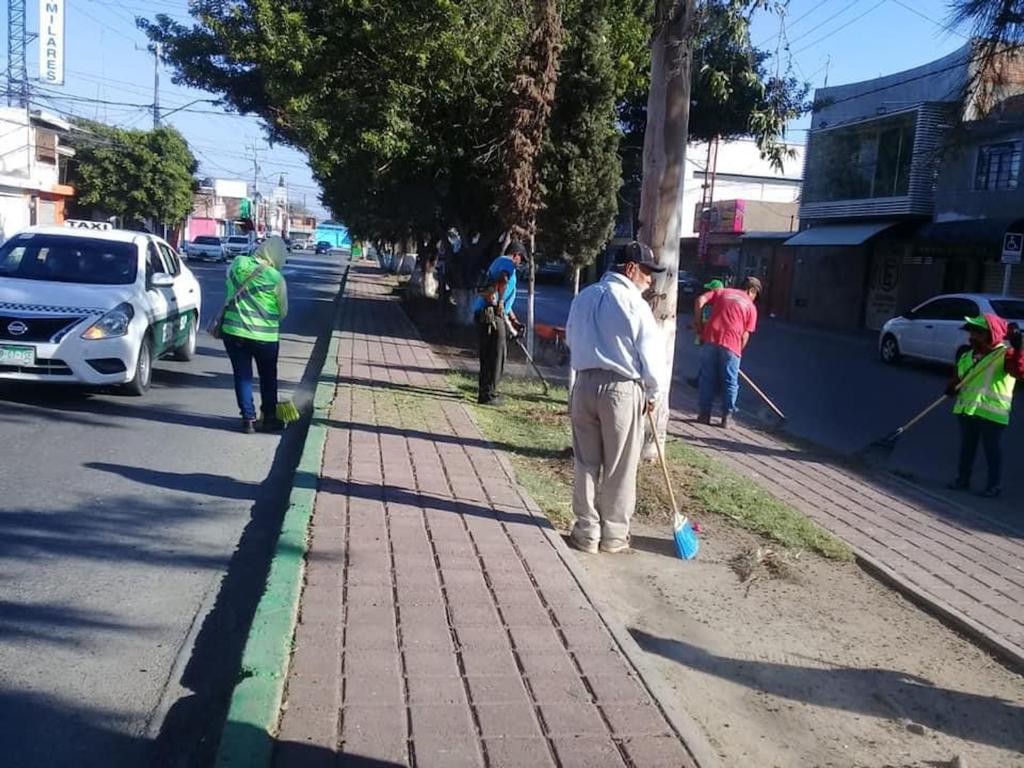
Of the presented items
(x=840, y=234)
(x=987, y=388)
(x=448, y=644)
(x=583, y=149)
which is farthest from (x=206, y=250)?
(x=448, y=644)

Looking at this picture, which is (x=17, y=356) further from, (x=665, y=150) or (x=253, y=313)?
(x=665, y=150)

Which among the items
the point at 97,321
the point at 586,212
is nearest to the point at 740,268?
the point at 586,212

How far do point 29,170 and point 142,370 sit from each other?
1321 inches

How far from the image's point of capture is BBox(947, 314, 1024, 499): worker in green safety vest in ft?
27.8

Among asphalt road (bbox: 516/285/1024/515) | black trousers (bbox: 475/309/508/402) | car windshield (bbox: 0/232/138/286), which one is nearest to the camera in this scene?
car windshield (bbox: 0/232/138/286)

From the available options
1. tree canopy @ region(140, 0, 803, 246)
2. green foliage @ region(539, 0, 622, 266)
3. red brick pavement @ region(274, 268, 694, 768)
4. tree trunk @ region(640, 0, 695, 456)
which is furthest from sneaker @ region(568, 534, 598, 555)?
green foliage @ region(539, 0, 622, 266)

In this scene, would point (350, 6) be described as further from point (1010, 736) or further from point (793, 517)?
point (1010, 736)

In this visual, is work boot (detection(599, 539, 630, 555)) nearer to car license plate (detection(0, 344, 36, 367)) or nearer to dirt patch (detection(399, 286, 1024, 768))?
dirt patch (detection(399, 286, 1024, 768))

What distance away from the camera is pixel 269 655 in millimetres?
3797

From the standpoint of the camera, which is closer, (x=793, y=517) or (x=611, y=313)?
(x=611, y=313)

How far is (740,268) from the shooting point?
40.1 meters

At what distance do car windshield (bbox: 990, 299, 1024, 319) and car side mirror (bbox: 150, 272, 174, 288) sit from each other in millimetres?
14535

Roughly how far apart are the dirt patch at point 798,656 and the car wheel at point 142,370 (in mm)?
5138

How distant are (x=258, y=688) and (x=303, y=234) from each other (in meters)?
126
